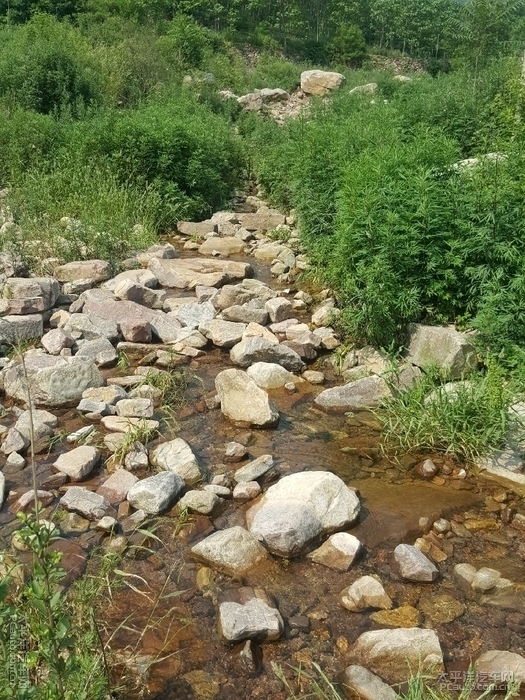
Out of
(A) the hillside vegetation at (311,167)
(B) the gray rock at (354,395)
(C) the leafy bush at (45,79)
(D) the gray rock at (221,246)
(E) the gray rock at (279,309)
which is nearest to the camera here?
(B) the gray rock at (354,395)

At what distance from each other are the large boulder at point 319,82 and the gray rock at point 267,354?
2487 cm

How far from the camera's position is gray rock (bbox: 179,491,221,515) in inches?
171

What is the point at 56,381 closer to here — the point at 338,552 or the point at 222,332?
the point at 222,332

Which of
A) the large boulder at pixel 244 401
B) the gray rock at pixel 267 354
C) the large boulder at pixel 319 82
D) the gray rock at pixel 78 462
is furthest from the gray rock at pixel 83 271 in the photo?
the large boulder at pixel 319 82

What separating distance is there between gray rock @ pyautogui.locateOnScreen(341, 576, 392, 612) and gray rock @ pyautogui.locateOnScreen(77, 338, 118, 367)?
144 inches

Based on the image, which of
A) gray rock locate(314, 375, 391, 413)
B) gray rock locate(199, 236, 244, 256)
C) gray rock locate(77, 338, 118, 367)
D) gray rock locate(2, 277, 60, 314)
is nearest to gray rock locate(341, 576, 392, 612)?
gray rock locate(314, 375, 391, 413)

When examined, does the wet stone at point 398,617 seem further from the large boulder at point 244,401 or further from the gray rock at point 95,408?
the gray rock at point 95,408

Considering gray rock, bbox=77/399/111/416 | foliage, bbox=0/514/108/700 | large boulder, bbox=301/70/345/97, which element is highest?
foliage, bbox=0/514/108/700

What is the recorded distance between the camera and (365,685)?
3.05m

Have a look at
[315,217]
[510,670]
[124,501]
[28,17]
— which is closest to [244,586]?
[124,501]

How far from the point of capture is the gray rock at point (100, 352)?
6535mm

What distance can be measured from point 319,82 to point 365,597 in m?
28.9

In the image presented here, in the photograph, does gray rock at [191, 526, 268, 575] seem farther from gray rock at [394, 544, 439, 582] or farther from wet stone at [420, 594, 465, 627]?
wet stone at [420, 594, 465, 627]

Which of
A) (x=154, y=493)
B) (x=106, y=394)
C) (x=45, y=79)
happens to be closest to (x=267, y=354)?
(x=106, y=394)
